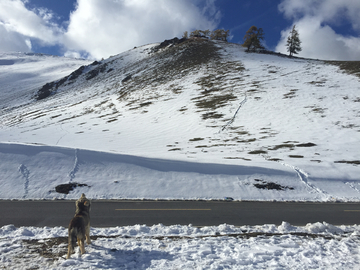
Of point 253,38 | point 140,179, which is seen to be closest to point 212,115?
point 140,179

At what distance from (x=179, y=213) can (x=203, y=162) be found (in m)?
7.47

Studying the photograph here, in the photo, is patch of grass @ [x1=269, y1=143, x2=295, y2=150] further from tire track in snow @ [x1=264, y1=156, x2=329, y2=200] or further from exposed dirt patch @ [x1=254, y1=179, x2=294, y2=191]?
exposed dirt patch @ [x1=254, y1=179, x2=294, y2=191]

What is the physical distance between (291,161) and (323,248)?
1358 cm

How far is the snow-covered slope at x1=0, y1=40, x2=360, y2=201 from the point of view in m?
14.9

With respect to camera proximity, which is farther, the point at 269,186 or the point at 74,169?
the point at 74,169

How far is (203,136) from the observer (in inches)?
1187

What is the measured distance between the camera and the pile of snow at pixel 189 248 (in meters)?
6.46

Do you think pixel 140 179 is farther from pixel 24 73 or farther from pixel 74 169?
pixel 24 73

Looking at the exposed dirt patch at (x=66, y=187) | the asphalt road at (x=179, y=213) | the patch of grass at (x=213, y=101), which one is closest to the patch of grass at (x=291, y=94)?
the patch of grass at (x=213, y=101)

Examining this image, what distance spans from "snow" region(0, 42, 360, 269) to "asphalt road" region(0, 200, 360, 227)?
99 cm

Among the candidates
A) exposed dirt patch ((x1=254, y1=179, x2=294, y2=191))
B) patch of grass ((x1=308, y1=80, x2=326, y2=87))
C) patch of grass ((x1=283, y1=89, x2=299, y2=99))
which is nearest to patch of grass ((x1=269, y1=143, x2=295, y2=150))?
exposed dirt patch ((x1=254, y1=179, x2=294, y2=191))

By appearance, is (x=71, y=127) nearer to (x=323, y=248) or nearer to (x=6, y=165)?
(x=6, y=165)

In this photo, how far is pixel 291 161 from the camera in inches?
781

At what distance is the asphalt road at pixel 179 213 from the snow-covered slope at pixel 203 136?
3.72 feet
